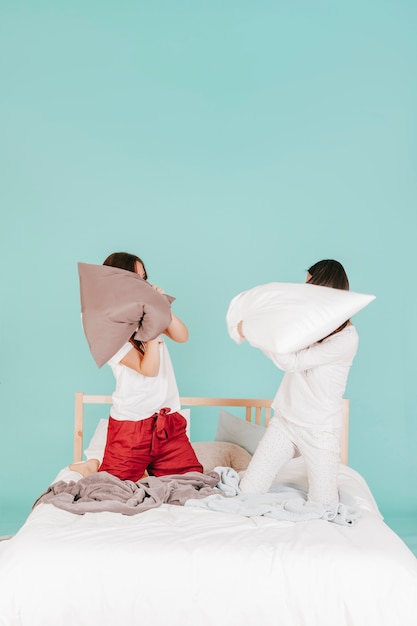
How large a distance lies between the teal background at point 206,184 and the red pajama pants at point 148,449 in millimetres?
1274

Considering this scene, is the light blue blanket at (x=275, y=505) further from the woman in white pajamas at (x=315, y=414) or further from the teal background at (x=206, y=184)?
the teal background at (x=206, y=184)

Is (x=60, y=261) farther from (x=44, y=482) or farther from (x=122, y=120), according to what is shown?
(x=44, y=482)

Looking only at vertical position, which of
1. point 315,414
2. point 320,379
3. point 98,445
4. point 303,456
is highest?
point 320,379

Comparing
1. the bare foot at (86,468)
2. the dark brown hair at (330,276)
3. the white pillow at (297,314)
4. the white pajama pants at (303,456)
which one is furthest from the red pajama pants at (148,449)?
the dark brown hair at (330,276)

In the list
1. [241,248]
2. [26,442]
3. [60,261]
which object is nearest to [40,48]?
[60,261]

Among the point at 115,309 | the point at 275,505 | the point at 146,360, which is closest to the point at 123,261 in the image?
the point at 115,309

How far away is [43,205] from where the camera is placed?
14.1 feet

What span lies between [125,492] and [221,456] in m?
0.82

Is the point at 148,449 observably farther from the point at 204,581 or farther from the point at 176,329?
the point at 204,581

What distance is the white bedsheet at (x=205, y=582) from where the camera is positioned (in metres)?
1.95

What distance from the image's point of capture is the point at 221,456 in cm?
332

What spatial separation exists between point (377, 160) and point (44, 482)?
9.14ft

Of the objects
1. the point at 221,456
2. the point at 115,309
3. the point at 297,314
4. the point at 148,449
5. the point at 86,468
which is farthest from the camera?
the point at 221,456

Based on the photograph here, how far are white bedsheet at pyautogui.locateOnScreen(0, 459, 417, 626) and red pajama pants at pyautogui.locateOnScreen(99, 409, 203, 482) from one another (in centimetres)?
74
